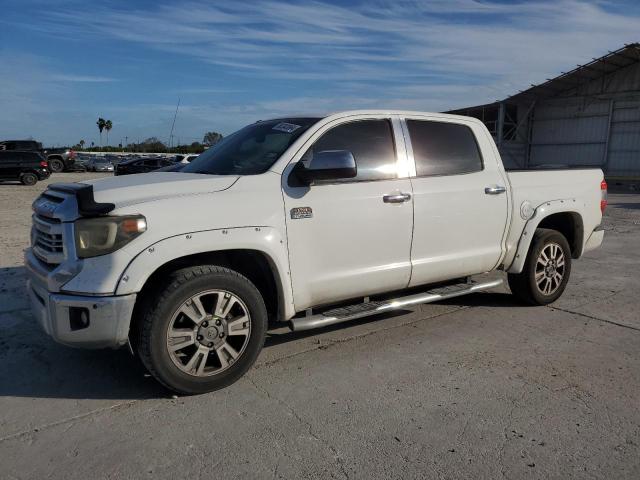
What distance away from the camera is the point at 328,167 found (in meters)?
3.84

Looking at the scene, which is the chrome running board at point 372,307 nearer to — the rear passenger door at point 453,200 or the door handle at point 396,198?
the rear passenger door at point 453,200

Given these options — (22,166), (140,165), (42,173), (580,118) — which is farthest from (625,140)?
(22,166)

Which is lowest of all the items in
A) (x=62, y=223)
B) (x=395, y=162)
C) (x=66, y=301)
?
(x=66, y=301)

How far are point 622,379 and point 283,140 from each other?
299cm

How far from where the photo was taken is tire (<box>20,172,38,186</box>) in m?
24.8

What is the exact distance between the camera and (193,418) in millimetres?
3344

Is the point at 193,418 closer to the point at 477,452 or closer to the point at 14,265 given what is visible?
the point at 477,452

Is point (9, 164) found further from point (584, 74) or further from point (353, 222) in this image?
point (584, 74)

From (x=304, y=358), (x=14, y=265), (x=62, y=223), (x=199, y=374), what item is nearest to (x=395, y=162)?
(x=304, y=358)

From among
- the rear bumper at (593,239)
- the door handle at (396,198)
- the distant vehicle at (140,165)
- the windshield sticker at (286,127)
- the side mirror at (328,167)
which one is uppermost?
the windshield sticker at (286,127)

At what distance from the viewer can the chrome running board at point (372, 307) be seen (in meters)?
3.99

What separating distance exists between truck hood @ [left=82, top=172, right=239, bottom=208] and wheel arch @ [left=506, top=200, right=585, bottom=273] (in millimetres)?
2937

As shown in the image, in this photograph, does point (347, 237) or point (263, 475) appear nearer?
point (263, 475)

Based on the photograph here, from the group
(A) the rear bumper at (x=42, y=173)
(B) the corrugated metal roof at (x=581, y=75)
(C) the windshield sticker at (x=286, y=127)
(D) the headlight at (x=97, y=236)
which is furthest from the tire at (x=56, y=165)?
(D) the headlight at (x=97, y=236)
